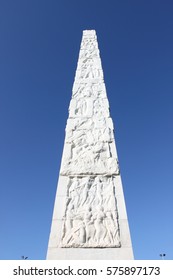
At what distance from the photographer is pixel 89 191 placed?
198 inches

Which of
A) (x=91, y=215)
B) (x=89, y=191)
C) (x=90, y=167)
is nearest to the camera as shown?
(x=91, y=215)

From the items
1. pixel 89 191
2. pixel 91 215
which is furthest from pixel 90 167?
pixel 91 215

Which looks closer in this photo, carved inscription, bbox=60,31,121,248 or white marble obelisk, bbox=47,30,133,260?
white marble obelisk, bbox=47,30,133,260

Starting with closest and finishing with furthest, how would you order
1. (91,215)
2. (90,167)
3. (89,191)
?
(91,215)
(89,191)
(90,167)

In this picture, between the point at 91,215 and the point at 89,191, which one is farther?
the point at 89,191

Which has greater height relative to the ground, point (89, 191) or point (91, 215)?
point (89, 191)

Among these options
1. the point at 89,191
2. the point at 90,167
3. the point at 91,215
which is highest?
the point at 90,167

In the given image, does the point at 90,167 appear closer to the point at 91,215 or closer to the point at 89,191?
the point at 89,191

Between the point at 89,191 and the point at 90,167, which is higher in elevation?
the point at 90,167

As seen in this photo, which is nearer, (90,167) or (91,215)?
(91,215)

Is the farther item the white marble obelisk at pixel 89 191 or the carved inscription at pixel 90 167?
the carved inscription at pixel 90 167

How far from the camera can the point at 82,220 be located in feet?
15.1

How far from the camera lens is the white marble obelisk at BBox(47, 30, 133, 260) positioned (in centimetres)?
434

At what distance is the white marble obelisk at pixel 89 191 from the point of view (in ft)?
14.3
